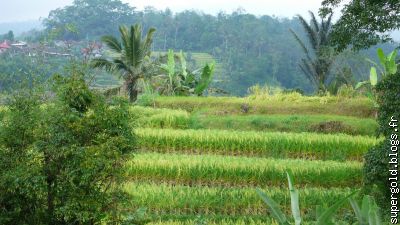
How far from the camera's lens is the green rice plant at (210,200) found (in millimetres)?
7312

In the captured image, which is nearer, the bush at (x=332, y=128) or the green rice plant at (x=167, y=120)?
the bush at (x=332, y=128)

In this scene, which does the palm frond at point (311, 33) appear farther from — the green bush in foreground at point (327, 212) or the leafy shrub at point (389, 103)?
the green bush in foreground at point (327, 212)

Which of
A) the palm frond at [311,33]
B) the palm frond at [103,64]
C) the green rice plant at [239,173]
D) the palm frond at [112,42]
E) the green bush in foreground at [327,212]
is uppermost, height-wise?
the palm frond at [311,33]

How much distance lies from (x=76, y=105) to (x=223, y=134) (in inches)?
281

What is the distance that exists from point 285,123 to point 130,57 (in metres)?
6.30

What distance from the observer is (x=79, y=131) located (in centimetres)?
421

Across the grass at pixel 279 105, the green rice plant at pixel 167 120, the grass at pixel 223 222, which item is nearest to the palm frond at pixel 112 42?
the grass at pixel 279 105

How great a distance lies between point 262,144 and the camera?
1109 cm

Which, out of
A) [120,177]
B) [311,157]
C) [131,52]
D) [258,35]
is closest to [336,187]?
[311,157]

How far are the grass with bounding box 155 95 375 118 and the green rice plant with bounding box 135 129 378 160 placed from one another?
3603 millimetres

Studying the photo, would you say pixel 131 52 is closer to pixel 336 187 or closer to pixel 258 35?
pixel 336 187

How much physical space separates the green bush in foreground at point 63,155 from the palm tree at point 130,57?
510 inches

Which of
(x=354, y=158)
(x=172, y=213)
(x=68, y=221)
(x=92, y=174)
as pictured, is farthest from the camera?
(x=354, y=158)

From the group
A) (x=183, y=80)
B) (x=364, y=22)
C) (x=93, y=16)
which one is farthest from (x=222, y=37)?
(x=364, y=22)
